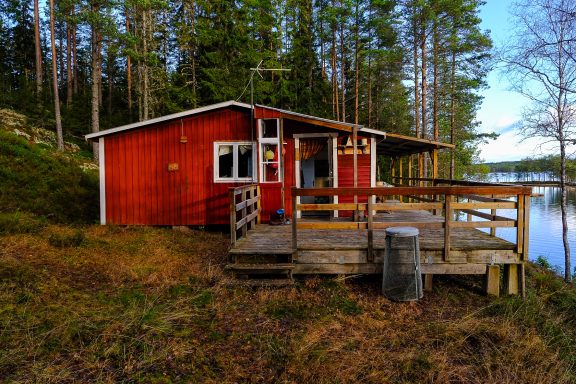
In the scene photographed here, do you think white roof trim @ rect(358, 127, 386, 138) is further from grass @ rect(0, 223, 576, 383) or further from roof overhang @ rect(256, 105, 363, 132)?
grass @ rect(0, 223, 576, 383)

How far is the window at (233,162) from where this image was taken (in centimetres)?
855

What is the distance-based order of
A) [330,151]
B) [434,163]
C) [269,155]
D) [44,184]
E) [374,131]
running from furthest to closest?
[434,163] → [44,184] → [330,151] → [374,131] → [269,155]

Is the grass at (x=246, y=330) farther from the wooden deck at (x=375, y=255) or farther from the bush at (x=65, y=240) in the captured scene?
the bush at (x=65, y=240)

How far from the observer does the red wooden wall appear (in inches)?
338

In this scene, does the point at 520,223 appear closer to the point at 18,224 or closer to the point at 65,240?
the point at 65,240

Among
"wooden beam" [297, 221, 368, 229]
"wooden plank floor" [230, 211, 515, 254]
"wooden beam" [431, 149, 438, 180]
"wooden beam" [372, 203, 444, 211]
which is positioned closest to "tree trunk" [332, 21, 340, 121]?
"wooden beam" [431, 149, 438, 180]

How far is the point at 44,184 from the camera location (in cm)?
1053

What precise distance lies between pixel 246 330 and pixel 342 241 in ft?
7.86

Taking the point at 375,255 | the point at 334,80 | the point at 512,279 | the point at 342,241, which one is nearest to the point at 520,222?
the point at 512,279

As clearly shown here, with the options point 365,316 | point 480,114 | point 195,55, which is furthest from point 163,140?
point 480,114

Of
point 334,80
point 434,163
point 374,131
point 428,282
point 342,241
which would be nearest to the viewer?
point 428,282

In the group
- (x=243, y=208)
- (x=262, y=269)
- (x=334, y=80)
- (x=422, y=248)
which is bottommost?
(x=262, y=269)

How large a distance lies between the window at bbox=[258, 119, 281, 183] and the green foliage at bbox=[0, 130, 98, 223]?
517 cm

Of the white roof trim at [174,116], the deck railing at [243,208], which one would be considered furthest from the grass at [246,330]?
the white roof trim at [174,116]
